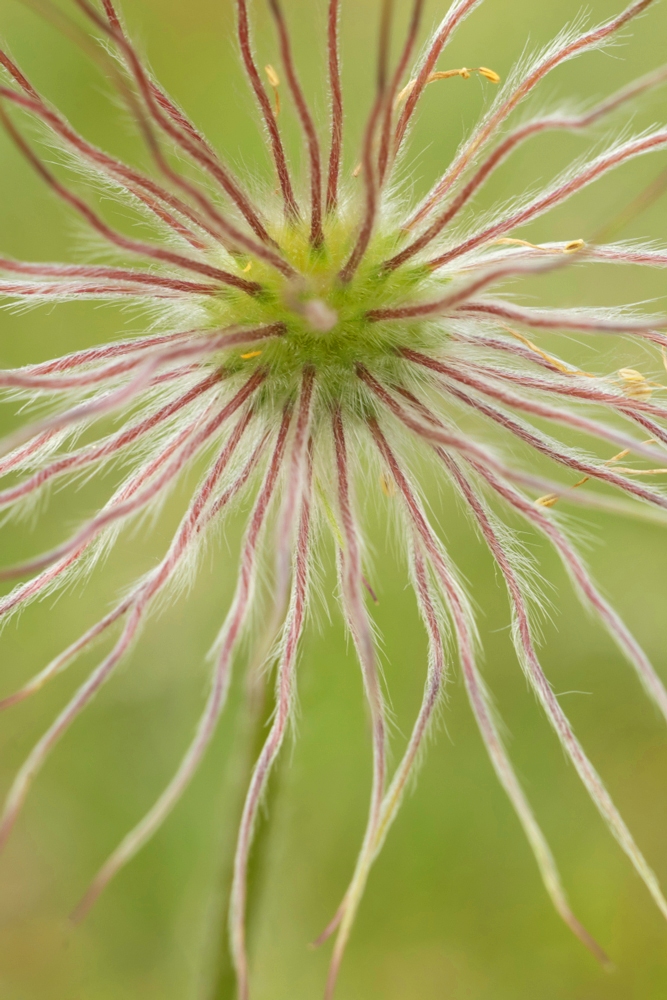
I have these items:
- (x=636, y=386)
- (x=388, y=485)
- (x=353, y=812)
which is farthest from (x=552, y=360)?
(x=353, y=812)

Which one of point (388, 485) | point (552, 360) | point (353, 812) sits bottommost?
point (353, 812)

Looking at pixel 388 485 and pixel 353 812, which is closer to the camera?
pixel 388 485

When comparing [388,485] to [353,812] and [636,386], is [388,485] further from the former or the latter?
[353,812]

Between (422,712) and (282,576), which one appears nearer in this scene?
(282,576)

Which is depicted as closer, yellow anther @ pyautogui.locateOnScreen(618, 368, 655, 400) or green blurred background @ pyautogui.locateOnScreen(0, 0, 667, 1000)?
yellow anther @ pyautogui.locateOnScreen(618, 368, 655, 400)

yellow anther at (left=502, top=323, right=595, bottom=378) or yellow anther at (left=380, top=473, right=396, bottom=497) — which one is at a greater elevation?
yellow anther at (left=502, top=323, right=595, bottom=378)

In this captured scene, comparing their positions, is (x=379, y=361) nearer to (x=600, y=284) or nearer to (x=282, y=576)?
(x=282, y=576)

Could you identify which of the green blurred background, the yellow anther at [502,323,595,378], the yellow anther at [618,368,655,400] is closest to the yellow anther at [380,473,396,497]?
the yellow anther at [502,323,595,378]

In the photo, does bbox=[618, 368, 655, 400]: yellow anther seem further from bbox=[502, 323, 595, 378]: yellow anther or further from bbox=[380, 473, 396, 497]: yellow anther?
bbox=[380, 473, 396, 497]: yellow anther

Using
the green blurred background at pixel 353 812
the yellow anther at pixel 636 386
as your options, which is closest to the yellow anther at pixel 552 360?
the yellow anther at pixel 636 386

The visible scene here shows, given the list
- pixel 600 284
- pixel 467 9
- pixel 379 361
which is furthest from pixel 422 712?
pixel 600 284

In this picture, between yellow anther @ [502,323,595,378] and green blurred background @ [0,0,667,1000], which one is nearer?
yellow anther @ [502,323,595,378]
